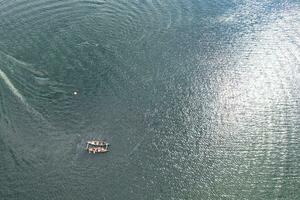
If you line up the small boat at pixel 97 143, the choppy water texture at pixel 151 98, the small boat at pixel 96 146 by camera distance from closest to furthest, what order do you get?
the choppy water texture at pixel 151 98 → the small boat at pixel 96 146 → the small boat at pixel 97 143

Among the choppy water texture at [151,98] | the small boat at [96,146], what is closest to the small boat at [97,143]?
the small boat at [96,146]

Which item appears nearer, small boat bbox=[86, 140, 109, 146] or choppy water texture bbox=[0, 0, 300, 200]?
choppy water texture bbox=[0, 0, 300, 200]

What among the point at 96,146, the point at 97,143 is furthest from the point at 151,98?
the point at 96,146

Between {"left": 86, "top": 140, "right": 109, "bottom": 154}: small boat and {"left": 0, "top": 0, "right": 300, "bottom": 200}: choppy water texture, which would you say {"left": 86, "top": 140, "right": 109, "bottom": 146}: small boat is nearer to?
{"left": 86, "top": 140, "right": 109, "bottom": 154}: small boat

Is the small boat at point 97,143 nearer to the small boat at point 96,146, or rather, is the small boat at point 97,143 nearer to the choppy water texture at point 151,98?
the small boat at point 96,146

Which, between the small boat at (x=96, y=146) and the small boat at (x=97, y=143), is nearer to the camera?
the small boat at (x=96, y=146)

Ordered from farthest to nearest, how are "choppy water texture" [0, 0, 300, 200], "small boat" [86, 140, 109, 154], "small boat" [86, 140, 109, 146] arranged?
"small boat" [86, 140, 109, 146] → "small boat" [86, 140, 109, 154] → "choppy water texture" [0, 0, 300, 200]

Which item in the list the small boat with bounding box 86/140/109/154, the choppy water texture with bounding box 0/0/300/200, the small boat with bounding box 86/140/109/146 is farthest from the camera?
the small boat with bounding box 86/140/109/146

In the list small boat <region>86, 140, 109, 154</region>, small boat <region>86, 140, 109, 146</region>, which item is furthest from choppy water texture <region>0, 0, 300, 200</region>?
small boat <region>86, 140, 109, 146</region>
